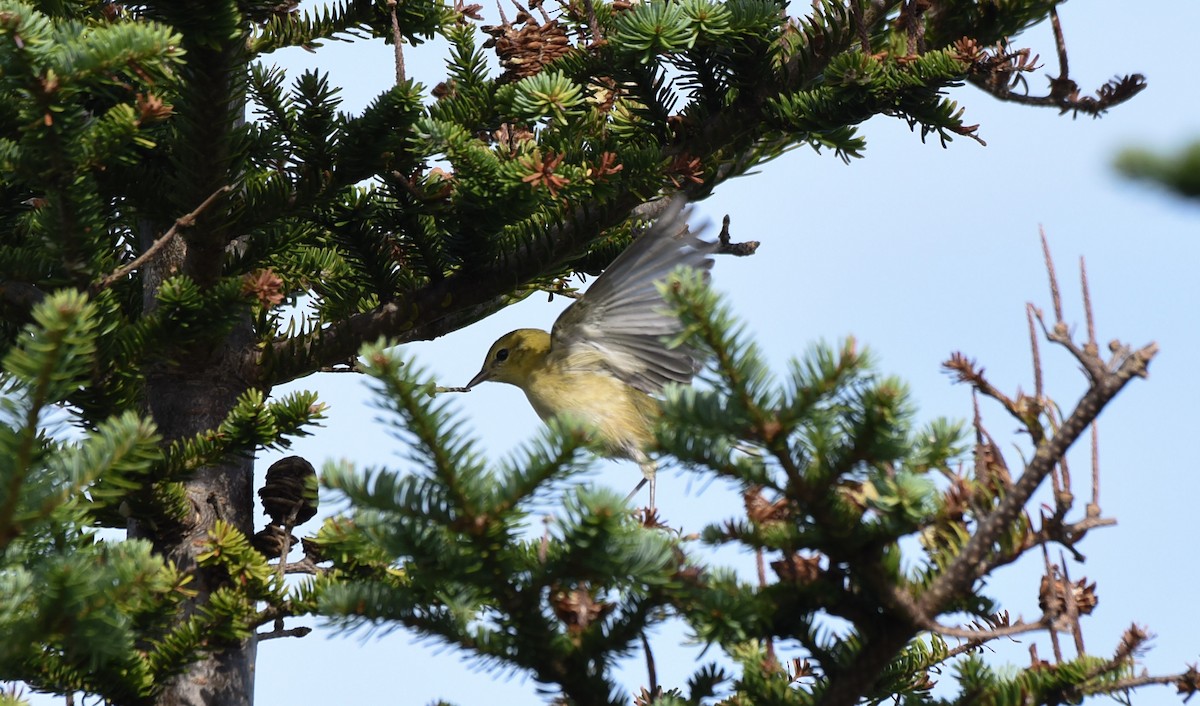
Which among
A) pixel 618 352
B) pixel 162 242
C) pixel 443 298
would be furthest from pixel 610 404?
pixel 162 242

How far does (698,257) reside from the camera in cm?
377

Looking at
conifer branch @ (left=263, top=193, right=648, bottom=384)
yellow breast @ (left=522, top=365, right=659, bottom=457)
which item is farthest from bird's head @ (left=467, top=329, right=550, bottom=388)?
conifer branch @ (left=263, top=193, right=648, bottom=384)

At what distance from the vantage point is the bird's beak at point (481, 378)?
5.06 m

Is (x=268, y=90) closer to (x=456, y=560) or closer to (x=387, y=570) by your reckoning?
(x=387, y=570)

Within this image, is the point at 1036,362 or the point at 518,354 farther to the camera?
the point at 518,354

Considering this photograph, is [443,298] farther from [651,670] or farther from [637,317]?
[651,670]

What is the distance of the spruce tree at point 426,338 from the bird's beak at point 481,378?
596mm

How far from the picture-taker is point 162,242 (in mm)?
3129

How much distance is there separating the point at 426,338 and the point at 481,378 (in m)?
0.90

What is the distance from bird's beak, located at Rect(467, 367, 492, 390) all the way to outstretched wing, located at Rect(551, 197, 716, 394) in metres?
0.57

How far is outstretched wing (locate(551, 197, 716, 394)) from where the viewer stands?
12.3 feet

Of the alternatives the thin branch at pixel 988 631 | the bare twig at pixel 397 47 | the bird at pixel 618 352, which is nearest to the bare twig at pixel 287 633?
the bird at pixel 618 352

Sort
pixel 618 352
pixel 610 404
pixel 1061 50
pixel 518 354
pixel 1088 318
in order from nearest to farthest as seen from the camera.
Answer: pixel 1088 318, pixel 1061 50, pixel 618 352, pixel 610 404, pixel 518 354

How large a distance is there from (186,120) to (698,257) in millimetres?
1483
